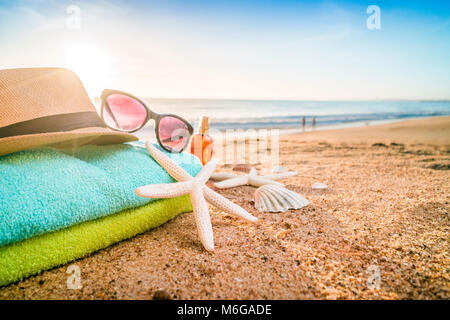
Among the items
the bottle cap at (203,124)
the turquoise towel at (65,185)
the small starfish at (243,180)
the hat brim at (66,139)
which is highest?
the bottle cap at (203,124)

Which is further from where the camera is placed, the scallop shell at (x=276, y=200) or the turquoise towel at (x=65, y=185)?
the scallop shell at (x=276, y=200)

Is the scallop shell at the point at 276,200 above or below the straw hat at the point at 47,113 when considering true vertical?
below

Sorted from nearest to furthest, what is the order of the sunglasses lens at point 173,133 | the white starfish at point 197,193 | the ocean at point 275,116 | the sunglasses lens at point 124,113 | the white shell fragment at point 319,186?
the white starfish at point 197,193 → the sunglasses lens at point 124,113 → the sunglasses lens at point 173,133 → the white shell fragment at point 319,186 → the ocean at point 275,116

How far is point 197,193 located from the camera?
173 centimetres

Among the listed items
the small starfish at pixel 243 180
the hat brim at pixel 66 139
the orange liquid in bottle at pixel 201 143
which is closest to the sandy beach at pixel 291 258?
the small starfish at pixel 243 180

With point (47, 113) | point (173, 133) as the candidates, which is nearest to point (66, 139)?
point (47, 113)

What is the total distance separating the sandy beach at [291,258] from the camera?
1.26 meters

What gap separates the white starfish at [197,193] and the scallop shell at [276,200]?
19.0 inches

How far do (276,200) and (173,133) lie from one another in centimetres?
102

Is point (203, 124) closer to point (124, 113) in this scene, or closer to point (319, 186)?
point (124, 113)

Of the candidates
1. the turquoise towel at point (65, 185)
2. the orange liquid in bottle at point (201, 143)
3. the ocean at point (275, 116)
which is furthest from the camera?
the ocean at point (275, 116)

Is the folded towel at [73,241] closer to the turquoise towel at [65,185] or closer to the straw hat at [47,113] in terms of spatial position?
the turquoise towel at [65,185]

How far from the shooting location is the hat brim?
4.63 feet
